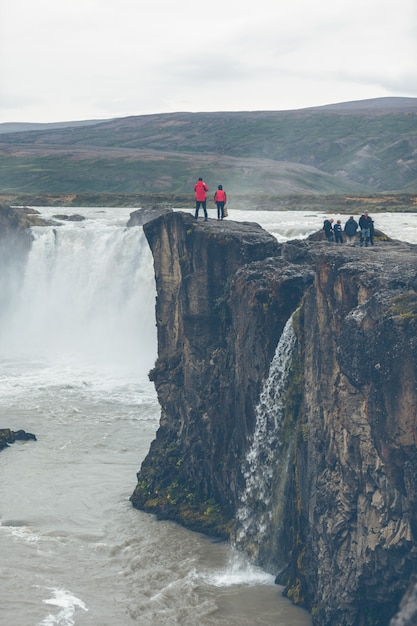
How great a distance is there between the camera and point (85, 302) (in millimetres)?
72875

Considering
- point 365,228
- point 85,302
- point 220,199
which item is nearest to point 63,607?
point 365,228

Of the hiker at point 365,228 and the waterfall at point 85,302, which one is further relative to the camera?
the waterfall at point 85,302

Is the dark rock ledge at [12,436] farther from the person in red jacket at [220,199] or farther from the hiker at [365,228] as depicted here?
the hiker at [365,228]

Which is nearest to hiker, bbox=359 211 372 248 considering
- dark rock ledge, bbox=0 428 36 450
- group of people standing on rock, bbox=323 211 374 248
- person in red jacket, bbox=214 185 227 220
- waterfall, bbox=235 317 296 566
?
group of people standing on rock, bbox=323 211 374 248

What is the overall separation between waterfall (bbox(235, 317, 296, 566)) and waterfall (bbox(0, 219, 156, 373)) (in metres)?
28.7

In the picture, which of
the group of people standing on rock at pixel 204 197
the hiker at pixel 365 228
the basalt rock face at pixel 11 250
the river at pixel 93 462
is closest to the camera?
the river at pixel 93 462

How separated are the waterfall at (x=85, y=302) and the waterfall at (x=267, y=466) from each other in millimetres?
28676

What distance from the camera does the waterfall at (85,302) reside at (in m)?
65.8

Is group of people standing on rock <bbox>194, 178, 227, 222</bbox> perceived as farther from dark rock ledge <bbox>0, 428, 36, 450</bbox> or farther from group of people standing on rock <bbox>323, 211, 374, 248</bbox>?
dark rock ledge <bbox>0, 428, 36, 450</bbox>

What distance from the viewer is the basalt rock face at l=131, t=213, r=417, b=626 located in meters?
22.7

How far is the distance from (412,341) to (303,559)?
8.46 meters

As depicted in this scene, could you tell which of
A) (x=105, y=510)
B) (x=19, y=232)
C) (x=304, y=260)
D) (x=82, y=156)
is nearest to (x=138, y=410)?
(x=105, y=510)

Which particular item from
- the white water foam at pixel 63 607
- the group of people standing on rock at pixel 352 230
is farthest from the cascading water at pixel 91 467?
the group of people standing on rock at pixel 352 230

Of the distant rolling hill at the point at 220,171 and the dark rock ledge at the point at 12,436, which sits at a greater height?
the distant rolling hill at the point at 220,171
